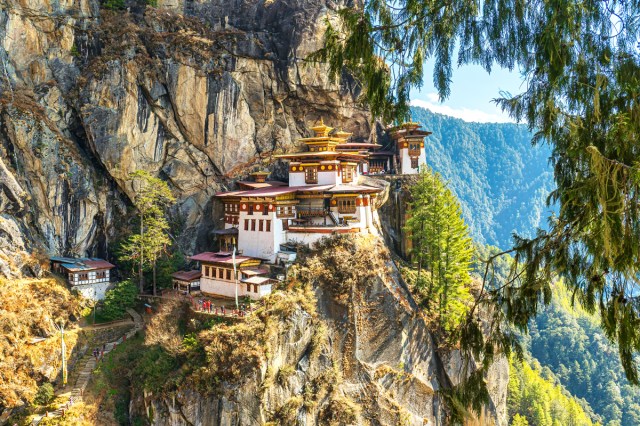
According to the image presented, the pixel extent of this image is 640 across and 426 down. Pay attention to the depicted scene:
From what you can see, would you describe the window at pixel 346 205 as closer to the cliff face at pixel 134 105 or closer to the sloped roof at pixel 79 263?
the cliff face at pixel 134 105

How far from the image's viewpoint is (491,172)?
512 ft

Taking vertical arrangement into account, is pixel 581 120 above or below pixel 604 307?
above

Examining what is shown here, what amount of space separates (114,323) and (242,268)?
24.9 ft

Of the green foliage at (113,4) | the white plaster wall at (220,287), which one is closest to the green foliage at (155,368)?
the white plaster wall at (220,287)

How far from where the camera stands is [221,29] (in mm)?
36344

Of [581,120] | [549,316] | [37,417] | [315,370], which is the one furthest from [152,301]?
[549,316]

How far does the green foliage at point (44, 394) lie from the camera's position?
20006 mm

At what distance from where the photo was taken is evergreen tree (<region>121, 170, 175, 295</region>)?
28219mm

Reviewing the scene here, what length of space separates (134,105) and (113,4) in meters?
8.98

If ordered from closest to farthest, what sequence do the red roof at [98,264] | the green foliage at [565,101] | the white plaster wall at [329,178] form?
the green foliage at [565,101], the red roof at [98,264], the white plaster wall at [329,178]

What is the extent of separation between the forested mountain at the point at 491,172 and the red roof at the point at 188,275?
11914 centimetres

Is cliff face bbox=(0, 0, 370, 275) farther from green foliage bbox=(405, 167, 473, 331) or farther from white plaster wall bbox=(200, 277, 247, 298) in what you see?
green foliage bbox=(405, 167, 473, 331)

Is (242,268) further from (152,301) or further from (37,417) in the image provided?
(37,417)

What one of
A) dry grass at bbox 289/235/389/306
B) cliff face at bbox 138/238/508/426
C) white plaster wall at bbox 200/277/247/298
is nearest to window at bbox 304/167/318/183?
dry grass at bbox 289/235/389/306
